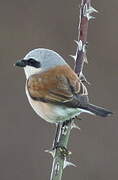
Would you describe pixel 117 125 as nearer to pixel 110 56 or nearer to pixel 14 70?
pixel 110 56

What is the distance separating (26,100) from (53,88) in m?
3.61

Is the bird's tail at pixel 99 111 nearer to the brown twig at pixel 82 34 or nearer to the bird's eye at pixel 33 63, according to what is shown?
the brown twig at pixel 82 34

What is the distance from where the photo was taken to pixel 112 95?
6.58m

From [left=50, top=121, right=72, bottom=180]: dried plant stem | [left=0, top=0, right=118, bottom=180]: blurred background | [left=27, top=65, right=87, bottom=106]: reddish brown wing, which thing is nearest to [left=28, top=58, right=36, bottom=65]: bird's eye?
[left=27, top=65, right=87, bottom=106]: reddish brown wing

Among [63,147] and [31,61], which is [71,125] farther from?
[31,61]

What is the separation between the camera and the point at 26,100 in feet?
22.0

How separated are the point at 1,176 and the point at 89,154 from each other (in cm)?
93

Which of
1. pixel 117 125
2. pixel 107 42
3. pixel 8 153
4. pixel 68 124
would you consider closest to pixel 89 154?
pixel 117 125

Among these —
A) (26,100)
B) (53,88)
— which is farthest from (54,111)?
(26,100)

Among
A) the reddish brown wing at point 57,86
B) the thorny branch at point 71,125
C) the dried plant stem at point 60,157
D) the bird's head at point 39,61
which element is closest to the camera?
the dried plant stem at point 60,157

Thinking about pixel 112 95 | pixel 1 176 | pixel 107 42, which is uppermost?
pixel 107 42

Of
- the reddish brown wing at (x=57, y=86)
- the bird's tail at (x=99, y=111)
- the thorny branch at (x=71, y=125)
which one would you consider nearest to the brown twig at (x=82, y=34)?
the thorny branch at (x=71, y=125)

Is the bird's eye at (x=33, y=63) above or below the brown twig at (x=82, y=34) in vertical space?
below

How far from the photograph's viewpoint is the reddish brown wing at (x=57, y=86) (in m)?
3.07
